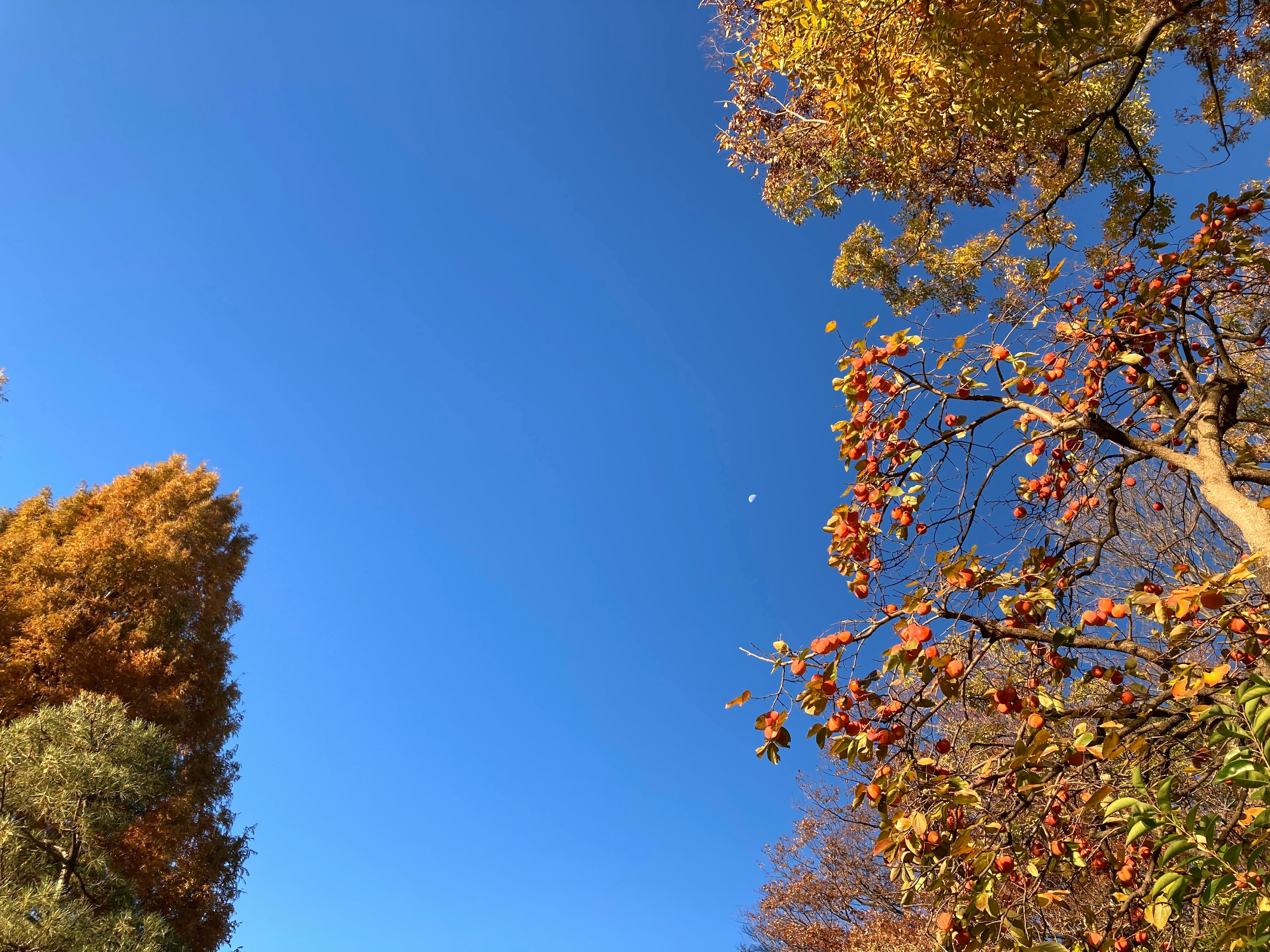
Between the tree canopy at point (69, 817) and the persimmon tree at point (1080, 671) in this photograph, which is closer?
the persimmon tree at point (1080, 671)

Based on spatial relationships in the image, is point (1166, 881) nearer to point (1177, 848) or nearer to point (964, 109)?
point (1177, 848)

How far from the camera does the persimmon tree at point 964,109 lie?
8.21 feet

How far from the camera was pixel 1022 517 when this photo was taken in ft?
7.94

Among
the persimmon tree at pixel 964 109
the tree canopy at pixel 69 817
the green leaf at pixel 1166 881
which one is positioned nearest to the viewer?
the green leaf at pixel 1166 881

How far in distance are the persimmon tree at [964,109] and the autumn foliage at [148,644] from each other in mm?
6919

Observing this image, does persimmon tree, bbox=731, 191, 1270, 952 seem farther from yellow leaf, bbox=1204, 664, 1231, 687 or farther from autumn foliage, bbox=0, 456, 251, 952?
autumn foliage, bbox=0, 456, 251, 952

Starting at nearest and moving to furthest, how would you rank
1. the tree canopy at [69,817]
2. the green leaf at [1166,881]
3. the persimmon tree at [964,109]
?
the green leaf at [1166,881] → the persimmon tree at [964,109] → the tree canopy at [69,817]

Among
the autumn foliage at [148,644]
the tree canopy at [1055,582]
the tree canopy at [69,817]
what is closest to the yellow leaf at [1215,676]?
the tree canopy at [1055,582]

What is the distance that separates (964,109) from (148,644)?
8553 mm

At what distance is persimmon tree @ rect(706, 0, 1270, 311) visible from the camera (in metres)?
2.50

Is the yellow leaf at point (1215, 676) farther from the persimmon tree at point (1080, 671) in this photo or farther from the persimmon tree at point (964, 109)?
the persimmon tree at point (964, 109)

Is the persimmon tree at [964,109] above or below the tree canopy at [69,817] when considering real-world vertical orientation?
above

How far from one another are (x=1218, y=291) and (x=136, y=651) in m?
8.74

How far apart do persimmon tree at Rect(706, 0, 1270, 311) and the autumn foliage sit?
22.7 ft
